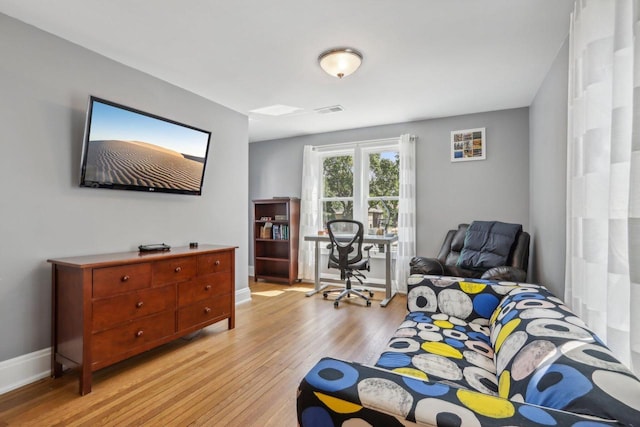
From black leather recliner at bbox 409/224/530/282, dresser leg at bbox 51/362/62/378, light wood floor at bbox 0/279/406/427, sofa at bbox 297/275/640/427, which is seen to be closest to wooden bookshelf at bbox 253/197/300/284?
light wood floor at bbox 0/279/406/427

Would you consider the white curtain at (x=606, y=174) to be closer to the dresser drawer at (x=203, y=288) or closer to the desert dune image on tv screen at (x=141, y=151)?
the dresser drawer at (x=203, y=288)

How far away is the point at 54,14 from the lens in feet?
6.75

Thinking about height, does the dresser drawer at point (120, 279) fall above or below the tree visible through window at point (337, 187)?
below

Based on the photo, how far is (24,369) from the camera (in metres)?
2.12

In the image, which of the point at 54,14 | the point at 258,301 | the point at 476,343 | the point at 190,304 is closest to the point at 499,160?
the point at 476,343

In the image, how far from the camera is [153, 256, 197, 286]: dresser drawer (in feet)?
7.98

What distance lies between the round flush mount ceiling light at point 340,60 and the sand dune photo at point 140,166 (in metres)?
1.60

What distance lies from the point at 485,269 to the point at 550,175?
1062 millimetres

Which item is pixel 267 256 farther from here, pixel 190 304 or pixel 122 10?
pixel 122 10

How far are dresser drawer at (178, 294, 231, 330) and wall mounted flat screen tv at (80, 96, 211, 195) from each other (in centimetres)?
111

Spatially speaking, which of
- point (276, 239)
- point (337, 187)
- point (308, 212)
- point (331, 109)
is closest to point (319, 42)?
point (331, 109)

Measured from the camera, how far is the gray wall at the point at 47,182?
2.09 m

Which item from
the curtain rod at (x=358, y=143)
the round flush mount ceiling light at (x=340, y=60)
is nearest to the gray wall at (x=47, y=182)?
the round flush mount ceiling light at (x=340, y=60)

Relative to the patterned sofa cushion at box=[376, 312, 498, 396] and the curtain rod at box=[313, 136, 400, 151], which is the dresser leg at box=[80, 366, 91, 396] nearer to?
the patterned sofa cushion at box=[376, 312, 498, 396]
